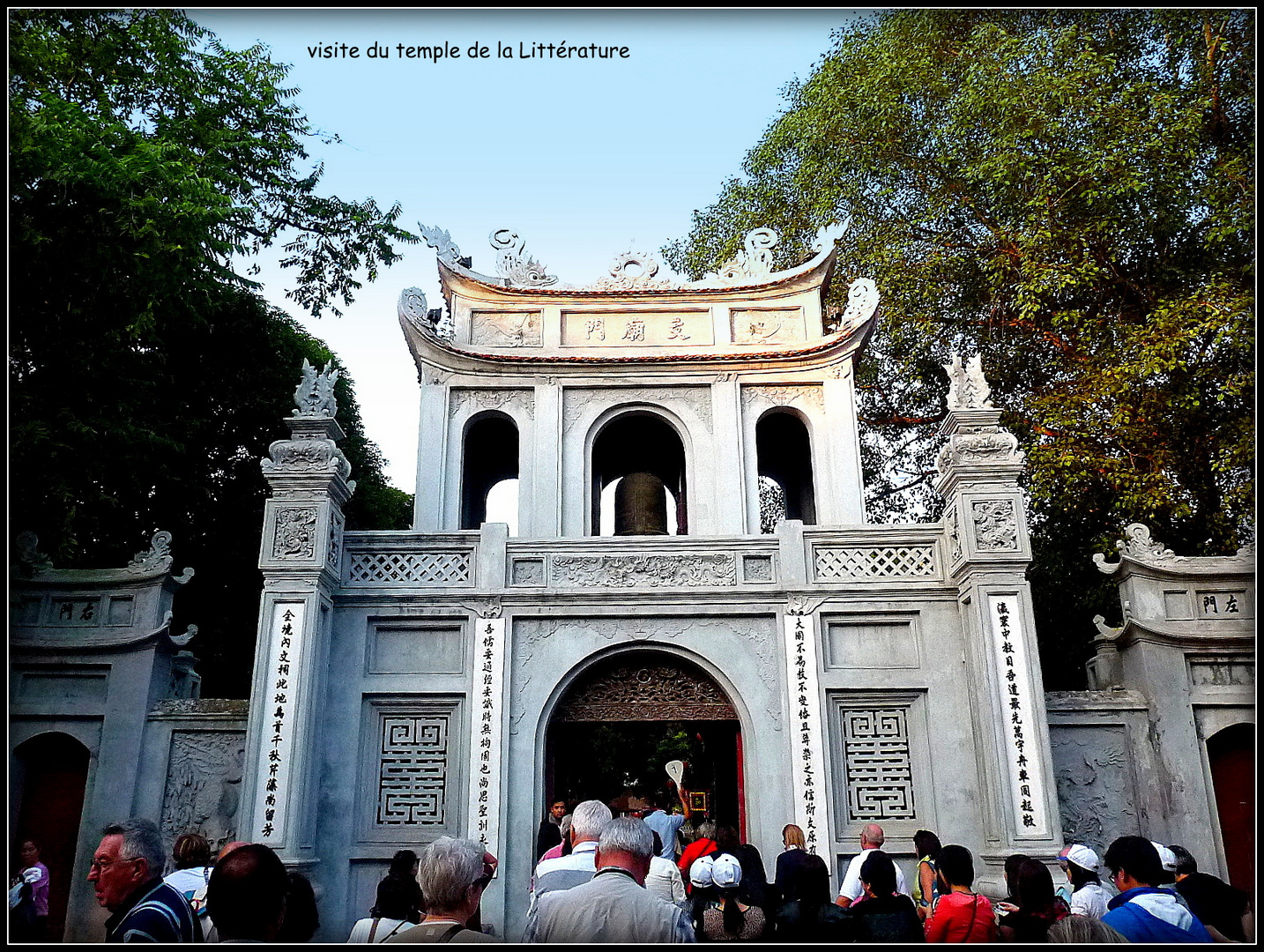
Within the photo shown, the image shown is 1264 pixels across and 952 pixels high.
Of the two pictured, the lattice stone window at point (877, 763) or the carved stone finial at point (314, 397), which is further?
the carved stone finial at point (314, 397)

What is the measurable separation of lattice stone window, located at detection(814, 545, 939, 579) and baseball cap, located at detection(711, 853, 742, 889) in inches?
175

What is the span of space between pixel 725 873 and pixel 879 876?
1.31 metres

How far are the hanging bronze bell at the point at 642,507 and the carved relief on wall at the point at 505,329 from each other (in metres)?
2.22

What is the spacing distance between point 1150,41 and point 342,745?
51.8 ft

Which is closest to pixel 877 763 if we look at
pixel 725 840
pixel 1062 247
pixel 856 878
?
pixel 856 878

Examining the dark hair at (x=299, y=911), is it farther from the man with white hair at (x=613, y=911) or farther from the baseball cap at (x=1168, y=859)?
the baseball cap at (x=1168, y=859)

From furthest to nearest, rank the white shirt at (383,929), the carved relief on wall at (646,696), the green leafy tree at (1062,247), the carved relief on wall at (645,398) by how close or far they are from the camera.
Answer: the green leafy tree at (1062,247)
the carved relief on wall at (645,398)
the carved relief on wall at (646,696)
the white shirt at (383,929)

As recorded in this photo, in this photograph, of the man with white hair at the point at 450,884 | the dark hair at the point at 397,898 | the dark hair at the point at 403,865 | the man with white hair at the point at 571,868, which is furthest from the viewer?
the man with white hair at the point at 571,868

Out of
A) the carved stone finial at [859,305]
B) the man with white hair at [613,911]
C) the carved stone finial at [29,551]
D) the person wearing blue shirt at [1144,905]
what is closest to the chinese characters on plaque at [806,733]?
the carved stone finial at [859,305]

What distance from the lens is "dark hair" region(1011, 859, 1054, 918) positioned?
14.3ft

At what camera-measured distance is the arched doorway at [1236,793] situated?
29.6 ft

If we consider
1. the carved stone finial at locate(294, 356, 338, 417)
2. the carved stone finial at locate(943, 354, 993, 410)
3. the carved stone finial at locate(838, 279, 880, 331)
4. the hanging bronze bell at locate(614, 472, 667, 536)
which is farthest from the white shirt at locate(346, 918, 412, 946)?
the carved stone finial at locate(838, 279, 880, 331)

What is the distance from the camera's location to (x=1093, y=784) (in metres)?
9.29

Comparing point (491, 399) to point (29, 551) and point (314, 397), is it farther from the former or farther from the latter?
point (29, 551)
